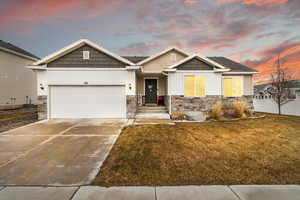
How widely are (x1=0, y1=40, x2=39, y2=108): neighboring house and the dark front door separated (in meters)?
14.6

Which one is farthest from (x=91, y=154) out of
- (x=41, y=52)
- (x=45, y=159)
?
(x=41, y=52)

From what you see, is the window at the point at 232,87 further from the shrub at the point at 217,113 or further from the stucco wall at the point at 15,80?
the stucco wall at the point at 15,80

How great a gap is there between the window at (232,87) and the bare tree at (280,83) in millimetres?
4180

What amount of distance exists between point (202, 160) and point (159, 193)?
5.82ft

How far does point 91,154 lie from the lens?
4172 mm

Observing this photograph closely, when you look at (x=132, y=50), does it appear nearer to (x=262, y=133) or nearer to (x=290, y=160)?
(x=262, y=133)

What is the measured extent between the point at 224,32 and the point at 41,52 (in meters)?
25.1

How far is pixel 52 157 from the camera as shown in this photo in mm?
3945

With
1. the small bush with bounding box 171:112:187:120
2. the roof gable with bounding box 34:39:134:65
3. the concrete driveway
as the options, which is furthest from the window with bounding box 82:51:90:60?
the small bush with bounding box 171:112:187:120

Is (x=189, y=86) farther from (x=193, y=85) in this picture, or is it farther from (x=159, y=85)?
(x=159, y=85)

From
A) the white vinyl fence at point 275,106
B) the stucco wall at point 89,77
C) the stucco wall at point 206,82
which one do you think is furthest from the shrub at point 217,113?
the white vinyl fence at point 275,106

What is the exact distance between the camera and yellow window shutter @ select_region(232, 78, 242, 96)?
12.0 meters

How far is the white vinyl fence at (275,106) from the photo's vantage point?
459 inches

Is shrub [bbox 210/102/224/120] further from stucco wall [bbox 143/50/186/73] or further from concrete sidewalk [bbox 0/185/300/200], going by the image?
concrete sidewalk [bbox 0/185/300/200]
